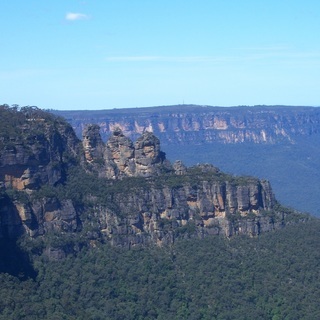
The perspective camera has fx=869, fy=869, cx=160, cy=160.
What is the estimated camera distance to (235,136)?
135 m

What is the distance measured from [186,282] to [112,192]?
9340 mm

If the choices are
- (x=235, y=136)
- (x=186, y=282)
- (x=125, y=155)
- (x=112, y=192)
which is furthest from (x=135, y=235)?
(x=235, y=136)

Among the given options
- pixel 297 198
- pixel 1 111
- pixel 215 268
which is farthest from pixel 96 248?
pixel 297 198

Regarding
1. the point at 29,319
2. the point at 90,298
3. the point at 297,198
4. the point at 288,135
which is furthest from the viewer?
the point at 288,135

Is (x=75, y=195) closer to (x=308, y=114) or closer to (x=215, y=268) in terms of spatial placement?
(x=215, y=268)

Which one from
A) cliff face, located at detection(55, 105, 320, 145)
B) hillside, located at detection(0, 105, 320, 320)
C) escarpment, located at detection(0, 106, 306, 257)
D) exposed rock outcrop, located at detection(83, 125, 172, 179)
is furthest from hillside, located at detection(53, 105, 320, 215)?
hillside, located at detection(0, 105, 320, 320)

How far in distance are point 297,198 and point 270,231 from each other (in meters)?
55.9

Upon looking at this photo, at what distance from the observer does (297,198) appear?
387 feet

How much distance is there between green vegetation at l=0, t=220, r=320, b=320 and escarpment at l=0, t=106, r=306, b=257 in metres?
1.48

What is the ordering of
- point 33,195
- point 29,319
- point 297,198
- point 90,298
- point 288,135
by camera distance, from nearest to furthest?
point 29,319 → point 90,298 → point 33,195 → point 297,198 → point 288,135

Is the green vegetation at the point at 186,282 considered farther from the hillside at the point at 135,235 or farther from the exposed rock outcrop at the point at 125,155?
the exposed rock outcrop at the point at 125,155

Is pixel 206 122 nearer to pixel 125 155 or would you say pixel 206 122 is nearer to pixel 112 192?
pixel 125 155

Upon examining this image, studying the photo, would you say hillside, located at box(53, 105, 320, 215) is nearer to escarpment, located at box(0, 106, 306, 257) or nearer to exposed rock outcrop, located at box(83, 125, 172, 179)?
exposed rock outcrop, located at box(83, 125, 172, 179)

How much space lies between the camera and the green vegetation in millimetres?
52562
